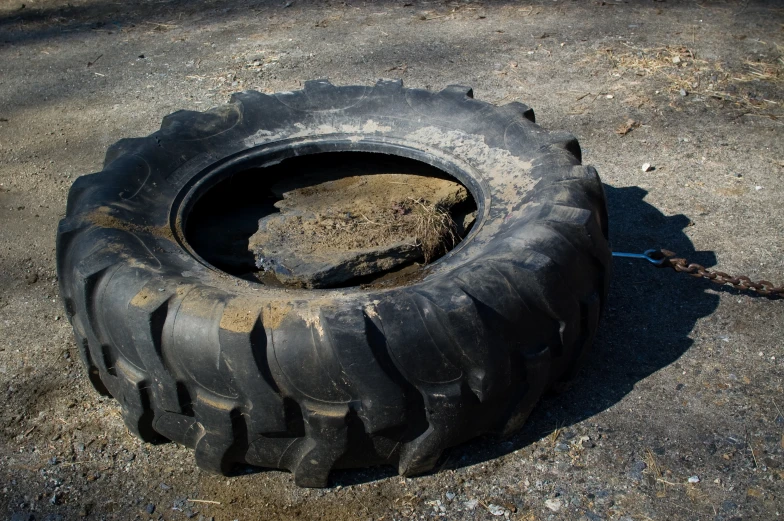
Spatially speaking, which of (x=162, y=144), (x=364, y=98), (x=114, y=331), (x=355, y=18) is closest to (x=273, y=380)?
(x=114, y=331)

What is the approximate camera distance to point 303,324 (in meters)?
2.05

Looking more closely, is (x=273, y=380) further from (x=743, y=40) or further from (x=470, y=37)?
(x=743, y=40)

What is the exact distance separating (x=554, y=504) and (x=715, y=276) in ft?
3.91

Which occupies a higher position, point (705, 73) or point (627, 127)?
point (705, 73)

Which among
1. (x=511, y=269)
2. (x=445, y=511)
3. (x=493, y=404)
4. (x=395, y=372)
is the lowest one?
(x=445, y=511)

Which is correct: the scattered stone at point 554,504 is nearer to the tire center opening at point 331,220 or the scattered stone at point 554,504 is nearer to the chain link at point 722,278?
the tire center opening at point 331,220

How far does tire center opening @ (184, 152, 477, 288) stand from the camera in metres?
2.71

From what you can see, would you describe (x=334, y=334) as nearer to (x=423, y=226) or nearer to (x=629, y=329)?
(x=423, y=226)

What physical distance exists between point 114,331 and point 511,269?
44.2 inches

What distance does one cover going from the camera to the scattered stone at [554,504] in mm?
2154

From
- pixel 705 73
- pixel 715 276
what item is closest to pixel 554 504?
pixel 715 276

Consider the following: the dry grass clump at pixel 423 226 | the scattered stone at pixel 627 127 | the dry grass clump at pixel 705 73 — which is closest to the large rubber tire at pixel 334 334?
the dry grass clump at pixel 423 226

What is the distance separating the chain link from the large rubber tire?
45cm

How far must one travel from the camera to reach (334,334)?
6.63 feet
